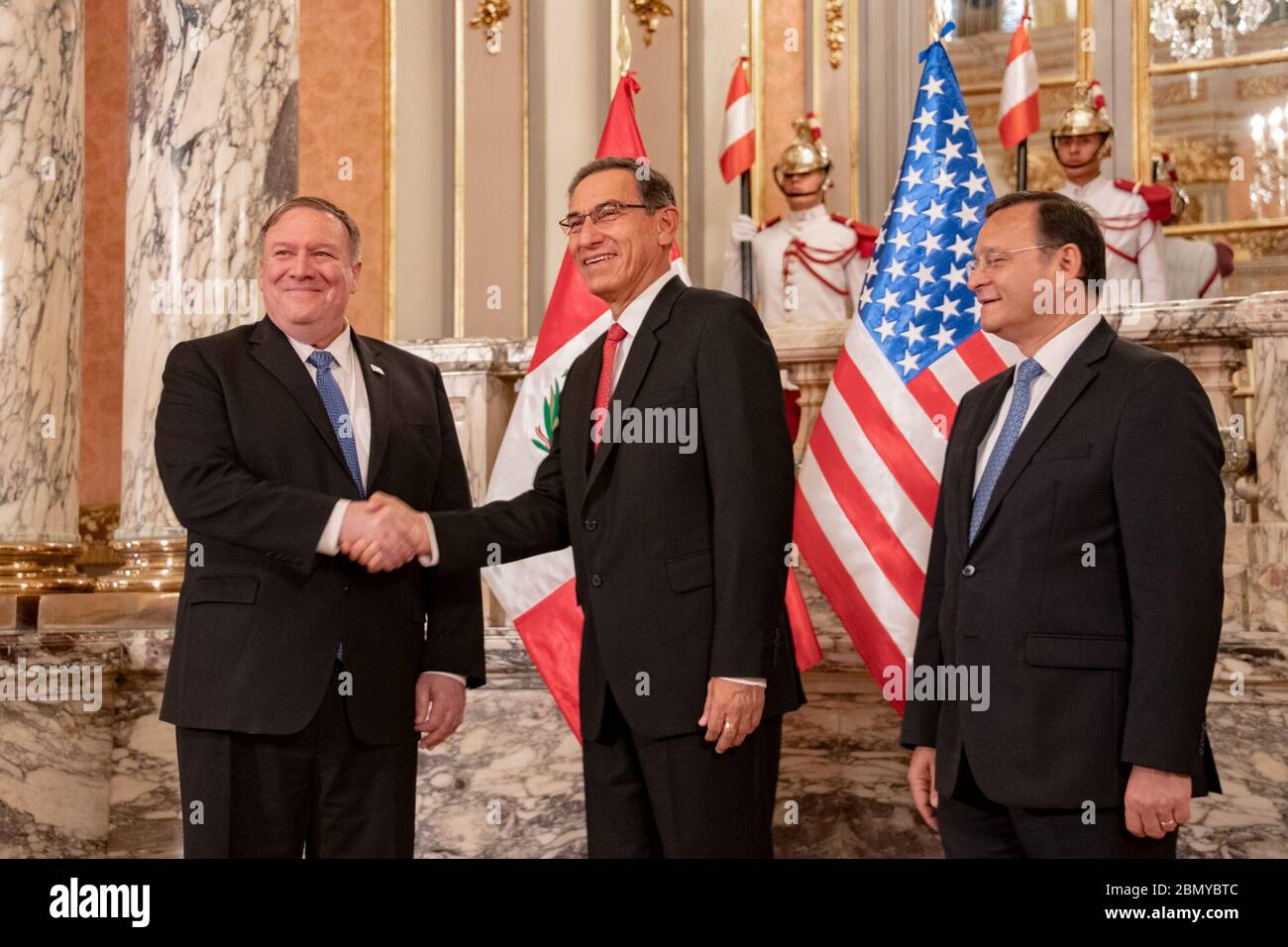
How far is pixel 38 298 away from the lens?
507 cm

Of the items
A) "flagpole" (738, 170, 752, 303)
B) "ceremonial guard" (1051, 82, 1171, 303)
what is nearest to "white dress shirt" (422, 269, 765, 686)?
"flagpole" (738, 170, 752, 303)

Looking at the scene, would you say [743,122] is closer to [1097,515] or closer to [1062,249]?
[1062,249]

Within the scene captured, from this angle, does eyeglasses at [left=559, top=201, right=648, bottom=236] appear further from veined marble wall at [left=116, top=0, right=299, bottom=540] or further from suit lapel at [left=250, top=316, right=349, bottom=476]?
veined marble wall at [left=116, top=0, right=299, bottom=540]

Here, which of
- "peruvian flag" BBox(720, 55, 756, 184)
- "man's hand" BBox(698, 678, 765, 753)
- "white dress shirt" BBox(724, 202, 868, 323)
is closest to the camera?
"man's hand" BBox(698, 678, 765, 753)

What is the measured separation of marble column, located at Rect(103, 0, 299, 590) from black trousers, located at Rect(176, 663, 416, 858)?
230 cm

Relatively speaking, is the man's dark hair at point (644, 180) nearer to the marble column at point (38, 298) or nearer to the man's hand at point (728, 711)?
the man's hand at point (728, 711)

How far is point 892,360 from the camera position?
14.2 feet

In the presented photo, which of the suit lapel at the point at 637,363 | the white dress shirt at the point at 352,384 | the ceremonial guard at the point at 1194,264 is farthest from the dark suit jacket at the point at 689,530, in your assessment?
the ceremonial guard at the point at 1194,264

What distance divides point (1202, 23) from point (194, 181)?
5532 mm

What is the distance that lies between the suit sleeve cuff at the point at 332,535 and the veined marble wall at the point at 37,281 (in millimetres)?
2629

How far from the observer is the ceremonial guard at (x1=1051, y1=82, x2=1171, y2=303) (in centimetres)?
622

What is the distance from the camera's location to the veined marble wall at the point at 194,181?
4.92 m

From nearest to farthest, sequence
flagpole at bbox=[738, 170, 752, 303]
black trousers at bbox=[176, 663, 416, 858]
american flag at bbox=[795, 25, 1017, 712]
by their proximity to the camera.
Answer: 1. black trousers at bbox=[176, 663, 416, 858]
2. american flag at bbox=[795, 25, 1017, 712]
3. flagpole at bbox=[738, 170, 752, 303]
